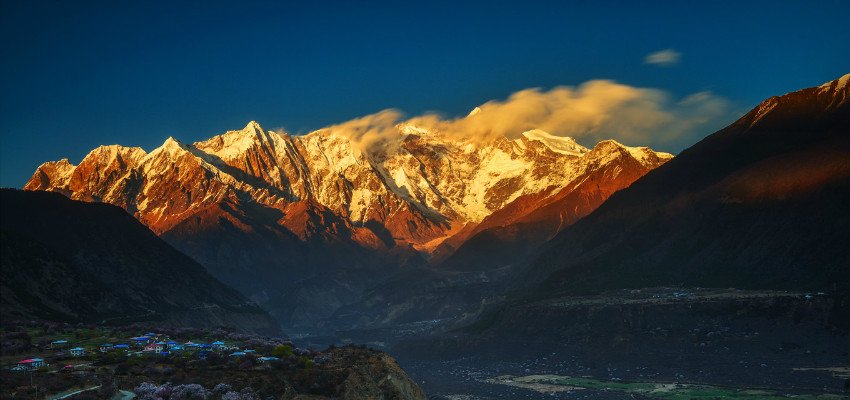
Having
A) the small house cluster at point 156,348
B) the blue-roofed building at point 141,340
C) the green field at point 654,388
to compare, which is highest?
the blue-roofed building at point 141,340

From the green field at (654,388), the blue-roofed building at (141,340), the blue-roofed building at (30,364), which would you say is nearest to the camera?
the blue-roofed building at (30,364)

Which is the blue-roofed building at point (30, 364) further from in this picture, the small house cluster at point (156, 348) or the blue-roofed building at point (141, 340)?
the blue-roofed building at point (141, 340)

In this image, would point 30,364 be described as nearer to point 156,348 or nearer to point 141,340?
point 156,348

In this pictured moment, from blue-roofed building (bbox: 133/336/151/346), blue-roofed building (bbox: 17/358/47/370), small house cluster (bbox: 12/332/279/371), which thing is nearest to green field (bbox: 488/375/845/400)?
small house cluster (bbox: 12/332/279/371)

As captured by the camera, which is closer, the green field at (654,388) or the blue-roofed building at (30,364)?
the blue-roofed building at (30,364)

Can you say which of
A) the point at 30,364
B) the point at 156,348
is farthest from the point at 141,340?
the point at 30,364

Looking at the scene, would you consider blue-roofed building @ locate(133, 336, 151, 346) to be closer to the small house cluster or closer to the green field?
the small house cluster

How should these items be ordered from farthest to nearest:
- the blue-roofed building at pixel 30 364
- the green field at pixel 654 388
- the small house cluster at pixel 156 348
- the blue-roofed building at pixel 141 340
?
the green field at pixel 654 388 < the blue-roofed building at pixel 141 340 < the small house cluster at pixel 156 348 < the blue-roofed building at pixel 30 364

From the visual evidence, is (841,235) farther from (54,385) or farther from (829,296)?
(54,385)

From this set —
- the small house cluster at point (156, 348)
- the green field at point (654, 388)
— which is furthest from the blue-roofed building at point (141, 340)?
the green field at point (654, 388)

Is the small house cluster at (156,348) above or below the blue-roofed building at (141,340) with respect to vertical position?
below

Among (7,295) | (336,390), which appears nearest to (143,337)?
(336,390)
